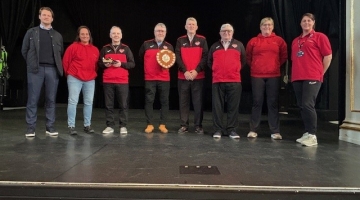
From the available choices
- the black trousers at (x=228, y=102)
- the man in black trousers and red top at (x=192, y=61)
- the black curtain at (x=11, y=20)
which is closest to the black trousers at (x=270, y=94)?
the black trousers at (x=228, y=102)

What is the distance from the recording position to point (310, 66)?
132 inches

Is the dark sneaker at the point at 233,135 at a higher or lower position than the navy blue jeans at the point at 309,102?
lower

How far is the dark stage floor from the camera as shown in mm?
1982

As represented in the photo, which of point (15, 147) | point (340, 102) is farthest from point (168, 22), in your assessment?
point (15, 147)

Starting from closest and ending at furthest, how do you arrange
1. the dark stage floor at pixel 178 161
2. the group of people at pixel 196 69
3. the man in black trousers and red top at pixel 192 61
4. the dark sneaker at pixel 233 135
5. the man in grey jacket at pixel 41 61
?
the dark stage floor at pixel 178 161 < the group of people at pixel 196 69 < the man in grey jacket at pixel 41 61 < the dark sneaker at pixel 233 135 < the man in black trousers and red top at pixel 192 61

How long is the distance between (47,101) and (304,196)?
293 centimetres

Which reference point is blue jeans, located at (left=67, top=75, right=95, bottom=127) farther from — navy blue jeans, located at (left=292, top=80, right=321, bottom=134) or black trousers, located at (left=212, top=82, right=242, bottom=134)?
navy blue jeans, located at (left=292, top=80, right=321, bottom=134)

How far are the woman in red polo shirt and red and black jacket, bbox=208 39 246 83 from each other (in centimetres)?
63

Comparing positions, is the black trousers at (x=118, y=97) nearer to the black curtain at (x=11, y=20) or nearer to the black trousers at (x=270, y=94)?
the black trousers at (x=270, y=94)

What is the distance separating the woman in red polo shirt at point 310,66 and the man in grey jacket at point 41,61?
261 cm

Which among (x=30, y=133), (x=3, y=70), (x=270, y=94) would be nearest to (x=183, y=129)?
(x=270, y=94)

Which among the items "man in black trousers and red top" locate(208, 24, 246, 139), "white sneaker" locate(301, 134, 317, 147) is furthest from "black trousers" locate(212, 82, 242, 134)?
"white sneaker" locate(301, 134, 317, 147)

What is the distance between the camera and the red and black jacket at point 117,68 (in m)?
3.96

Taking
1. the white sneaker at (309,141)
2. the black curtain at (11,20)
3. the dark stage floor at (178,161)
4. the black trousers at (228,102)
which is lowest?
the dark stage floor at (178,161)
